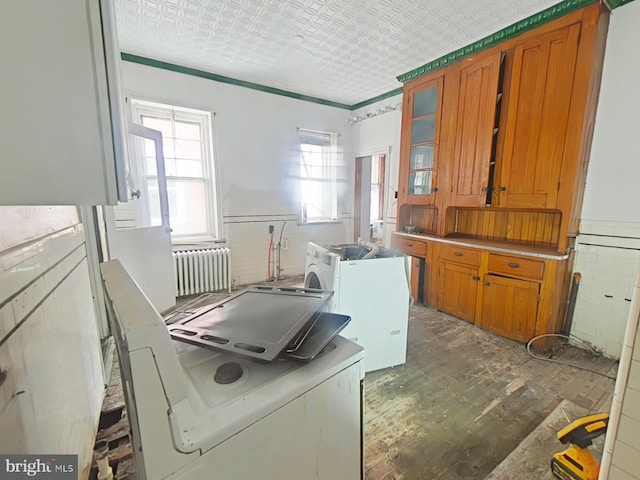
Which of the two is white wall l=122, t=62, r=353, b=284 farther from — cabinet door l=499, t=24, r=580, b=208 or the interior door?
cabinet door l=499, t=24, r=580, b=208

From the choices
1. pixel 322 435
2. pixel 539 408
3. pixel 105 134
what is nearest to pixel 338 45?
pixel 105 134

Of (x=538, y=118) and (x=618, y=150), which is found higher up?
(x=538, y=118)

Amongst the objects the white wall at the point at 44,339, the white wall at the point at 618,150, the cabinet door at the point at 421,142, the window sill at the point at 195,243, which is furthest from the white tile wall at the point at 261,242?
the white wall at the point at 618,150

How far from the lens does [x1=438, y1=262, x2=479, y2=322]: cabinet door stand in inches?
110

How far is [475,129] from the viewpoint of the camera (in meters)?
2.75

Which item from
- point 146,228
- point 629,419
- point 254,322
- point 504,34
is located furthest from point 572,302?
point 146,228

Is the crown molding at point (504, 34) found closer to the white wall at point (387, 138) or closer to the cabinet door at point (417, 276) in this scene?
the white wall at point (387, 138)

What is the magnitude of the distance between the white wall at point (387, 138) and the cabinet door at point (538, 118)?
160 cm

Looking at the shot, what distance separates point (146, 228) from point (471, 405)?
309 centimetres

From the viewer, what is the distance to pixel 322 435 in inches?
34.9

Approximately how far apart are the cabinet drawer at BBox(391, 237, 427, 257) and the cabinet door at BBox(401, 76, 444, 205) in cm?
49

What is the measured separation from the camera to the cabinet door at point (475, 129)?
2619 millimetres

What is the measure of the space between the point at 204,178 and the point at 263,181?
801 mm

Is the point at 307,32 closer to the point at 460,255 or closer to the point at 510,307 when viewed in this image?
the point at 460,255
